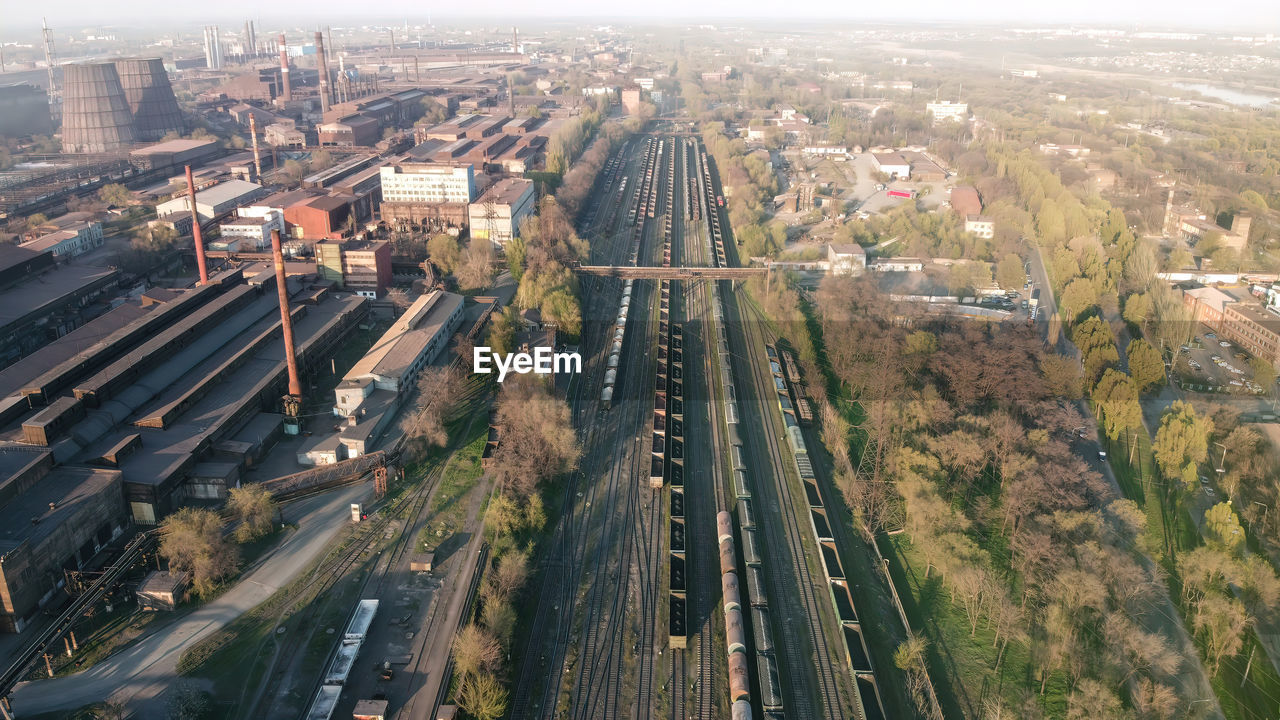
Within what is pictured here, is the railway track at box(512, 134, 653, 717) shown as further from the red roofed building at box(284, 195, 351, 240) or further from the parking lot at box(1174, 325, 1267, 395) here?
the parking lot at box(1174, 325, 1267, 395)

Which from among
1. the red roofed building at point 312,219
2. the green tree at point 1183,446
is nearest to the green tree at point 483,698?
the green tree at point 1183,446

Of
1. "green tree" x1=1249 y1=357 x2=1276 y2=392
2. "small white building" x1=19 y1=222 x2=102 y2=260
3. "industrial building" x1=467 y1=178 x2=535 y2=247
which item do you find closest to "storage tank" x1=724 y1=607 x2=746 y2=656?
"green tree" x1=1249 y1=357 x2=1276 y2=392

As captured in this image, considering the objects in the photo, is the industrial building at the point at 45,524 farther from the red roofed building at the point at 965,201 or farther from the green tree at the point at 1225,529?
the red roofed building at the point at 965,201

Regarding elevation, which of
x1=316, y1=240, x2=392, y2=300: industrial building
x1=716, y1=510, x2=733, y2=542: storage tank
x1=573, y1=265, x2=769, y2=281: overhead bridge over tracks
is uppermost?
x1=316, y1=240, x2=392, y2=300: industrial building

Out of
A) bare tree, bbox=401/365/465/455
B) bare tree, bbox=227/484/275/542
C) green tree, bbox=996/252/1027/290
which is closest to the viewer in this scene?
bare tree, bbox=227/484/275/542

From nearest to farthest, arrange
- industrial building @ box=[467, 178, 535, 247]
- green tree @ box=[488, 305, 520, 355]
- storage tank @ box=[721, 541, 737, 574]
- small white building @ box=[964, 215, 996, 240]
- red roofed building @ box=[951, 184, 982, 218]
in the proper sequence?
storage tank @ box=[721, 541, 737, 574] → green tree @ box=[488, 305, 520, 355] → industrial building @ box=[467, 178, 535, 247] → small white building @ box=[964, 215, 996, 240] → red roofed building @ box=[951, 184, 982, 218]

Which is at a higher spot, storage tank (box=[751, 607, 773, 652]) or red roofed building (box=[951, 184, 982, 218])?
red roofed building (box=[951, 184, 982, 218])
